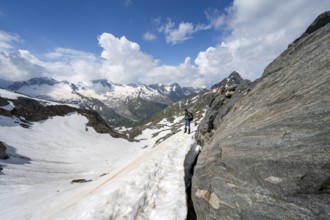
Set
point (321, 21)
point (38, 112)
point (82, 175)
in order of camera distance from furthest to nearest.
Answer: point (38, 112), point (82, 175), point (321, 21)

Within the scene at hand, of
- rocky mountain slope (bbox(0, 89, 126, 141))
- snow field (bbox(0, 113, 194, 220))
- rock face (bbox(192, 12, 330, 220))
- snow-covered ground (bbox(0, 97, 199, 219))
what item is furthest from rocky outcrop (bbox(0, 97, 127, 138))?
rock face (bbox(192, 12, 330, 220))

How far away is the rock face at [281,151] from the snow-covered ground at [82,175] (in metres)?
3.46

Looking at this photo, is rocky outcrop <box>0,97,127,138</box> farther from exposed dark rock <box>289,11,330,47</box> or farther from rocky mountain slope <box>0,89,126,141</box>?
exposed dark rock <box>289,11,330,47</box>

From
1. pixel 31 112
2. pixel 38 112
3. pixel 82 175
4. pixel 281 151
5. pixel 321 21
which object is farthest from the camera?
pixel 38 112

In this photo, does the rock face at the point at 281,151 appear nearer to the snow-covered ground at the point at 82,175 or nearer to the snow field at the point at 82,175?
the snow field at the point at 82,175

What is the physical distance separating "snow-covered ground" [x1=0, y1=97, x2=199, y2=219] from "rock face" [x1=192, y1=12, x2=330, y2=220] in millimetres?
3459

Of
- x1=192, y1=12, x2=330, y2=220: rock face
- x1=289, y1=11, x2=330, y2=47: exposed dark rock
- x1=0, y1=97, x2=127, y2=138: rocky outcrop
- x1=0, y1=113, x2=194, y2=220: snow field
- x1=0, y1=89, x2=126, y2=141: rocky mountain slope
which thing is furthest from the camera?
x1=0, y1=97, x2=127, y2=138: rocky outcrop

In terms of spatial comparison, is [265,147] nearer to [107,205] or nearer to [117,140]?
[107,205]

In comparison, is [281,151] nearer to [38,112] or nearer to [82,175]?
[82,175]

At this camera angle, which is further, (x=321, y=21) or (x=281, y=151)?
(x=321, y=21)

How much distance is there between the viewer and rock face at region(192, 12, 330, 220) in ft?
24.3

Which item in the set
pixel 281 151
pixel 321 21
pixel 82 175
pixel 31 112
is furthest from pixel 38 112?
pixel 281 151

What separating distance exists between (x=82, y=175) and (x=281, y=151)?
47963 millimetres

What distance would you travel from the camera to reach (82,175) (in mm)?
47938
